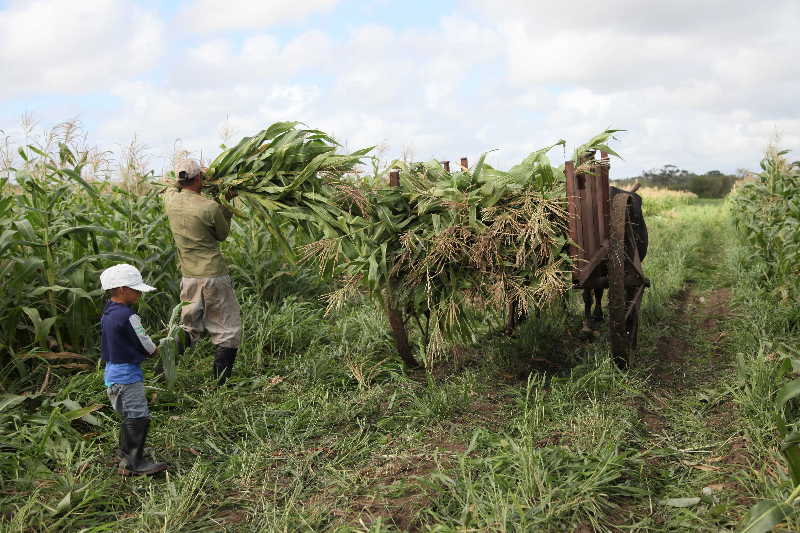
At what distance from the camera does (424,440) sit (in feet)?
12.1

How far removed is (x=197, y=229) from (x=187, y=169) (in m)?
0.47

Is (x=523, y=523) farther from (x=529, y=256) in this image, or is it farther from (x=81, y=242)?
(x=81, y=242)

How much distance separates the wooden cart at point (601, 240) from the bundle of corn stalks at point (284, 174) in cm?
171

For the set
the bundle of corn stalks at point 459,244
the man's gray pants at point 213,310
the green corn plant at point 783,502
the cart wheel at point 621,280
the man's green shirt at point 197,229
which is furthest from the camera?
the man's gray pants at point 213,310

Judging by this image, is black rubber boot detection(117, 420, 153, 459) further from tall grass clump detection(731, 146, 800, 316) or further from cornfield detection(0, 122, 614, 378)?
tall grass clump detection(731, 146, 800, 316)

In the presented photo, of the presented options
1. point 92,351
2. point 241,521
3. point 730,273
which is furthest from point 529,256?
point 730,273

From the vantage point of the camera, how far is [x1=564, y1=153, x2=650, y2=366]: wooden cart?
404 centimetres

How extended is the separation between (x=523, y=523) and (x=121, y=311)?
250 cm

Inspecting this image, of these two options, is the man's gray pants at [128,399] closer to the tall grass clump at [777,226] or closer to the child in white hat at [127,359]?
the child in white hat at [127,359]

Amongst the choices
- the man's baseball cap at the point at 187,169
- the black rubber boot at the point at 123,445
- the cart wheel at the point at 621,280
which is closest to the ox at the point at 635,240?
the cart wheel at the point at 621,280

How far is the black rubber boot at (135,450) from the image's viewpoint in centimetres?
342

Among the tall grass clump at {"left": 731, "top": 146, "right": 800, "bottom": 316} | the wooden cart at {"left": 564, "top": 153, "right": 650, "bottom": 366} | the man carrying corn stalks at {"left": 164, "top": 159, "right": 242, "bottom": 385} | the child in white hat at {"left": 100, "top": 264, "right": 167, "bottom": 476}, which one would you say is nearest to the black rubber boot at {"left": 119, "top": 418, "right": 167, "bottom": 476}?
the child in white hat at {"left": 100, "top": 264, "right": 167, "bottom": 476}

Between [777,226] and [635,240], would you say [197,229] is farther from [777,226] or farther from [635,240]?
[777,226]

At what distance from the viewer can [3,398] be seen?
4.01 m
